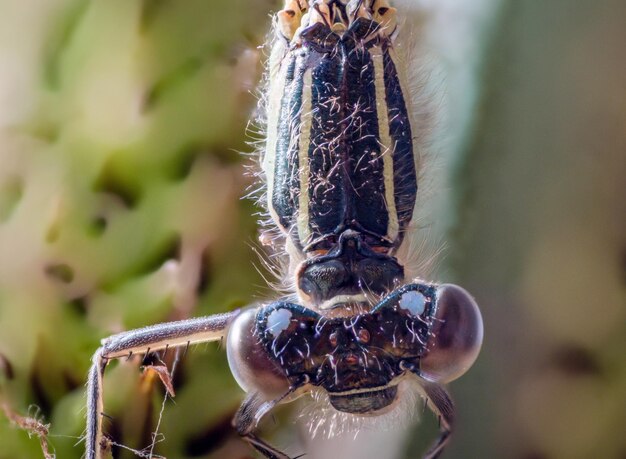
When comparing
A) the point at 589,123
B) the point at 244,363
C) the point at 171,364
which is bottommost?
the point at 171,364

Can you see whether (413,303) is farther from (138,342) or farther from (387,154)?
(138,342)

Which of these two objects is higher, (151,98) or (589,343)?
(151,98)

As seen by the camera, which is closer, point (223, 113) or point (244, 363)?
point (244, 363)

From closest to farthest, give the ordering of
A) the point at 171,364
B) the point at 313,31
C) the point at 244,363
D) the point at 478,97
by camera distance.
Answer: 1. the point at 244,363
2. the point at 313,31
3. the point at 171,364
4. the point at 478,97

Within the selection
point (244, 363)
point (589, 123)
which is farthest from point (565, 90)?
point (244, 363)

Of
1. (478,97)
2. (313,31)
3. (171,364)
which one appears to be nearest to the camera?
(313,31)

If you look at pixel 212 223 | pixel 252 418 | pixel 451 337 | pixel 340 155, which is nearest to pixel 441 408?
pixel 451 337

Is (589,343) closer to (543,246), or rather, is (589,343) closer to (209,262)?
(543,246)
